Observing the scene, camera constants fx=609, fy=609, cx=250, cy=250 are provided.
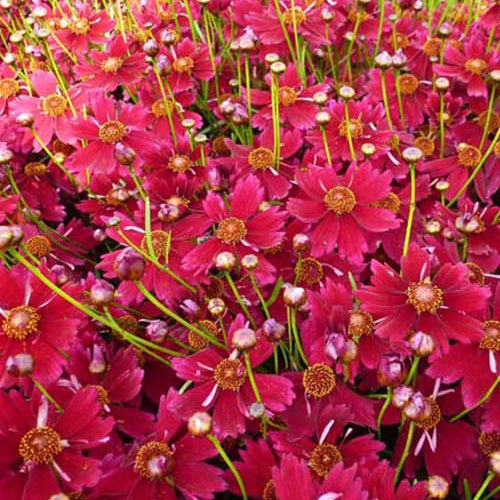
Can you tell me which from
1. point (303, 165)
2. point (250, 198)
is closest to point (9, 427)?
point (250, 198)

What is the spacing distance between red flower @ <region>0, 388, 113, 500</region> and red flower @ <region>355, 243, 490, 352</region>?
306 millimetres

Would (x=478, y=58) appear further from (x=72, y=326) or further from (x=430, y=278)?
(x=72, y=326)

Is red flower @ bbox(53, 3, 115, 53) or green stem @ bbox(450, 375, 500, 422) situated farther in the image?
red flower @ bbox(53, 3, 115, 53)

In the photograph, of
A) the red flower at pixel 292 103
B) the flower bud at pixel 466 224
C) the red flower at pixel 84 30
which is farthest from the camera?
the red flower at pixel 84 30

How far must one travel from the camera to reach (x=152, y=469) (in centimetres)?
57

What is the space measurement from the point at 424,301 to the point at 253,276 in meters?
0.20

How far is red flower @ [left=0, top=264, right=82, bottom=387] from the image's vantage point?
2.10 ft

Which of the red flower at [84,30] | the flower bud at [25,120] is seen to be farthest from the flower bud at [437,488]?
the red flower at [84,30]

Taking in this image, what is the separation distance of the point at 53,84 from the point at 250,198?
0.51 metres

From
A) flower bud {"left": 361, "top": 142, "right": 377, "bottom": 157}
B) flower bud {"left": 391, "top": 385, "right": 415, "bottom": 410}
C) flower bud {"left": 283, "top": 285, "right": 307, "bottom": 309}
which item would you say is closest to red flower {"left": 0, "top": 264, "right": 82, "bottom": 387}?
flower bud {"left": 283, "top": 285, "right": 307, "bottom": 309}

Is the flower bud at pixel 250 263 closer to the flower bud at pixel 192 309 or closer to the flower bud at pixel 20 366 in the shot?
the flower bud at pixel 192 309

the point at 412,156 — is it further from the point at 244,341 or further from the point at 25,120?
the point at 25,120

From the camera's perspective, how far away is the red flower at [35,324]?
640 millimetres

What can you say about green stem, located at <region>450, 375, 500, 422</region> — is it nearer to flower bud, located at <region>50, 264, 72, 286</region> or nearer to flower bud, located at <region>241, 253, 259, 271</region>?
flower bud, located at <region>241, 253, 259, 271</region>
